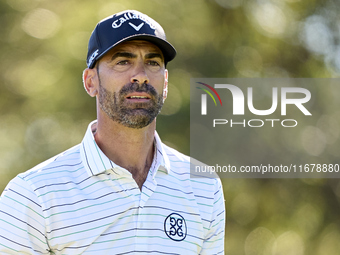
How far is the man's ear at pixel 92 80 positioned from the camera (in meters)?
2.20

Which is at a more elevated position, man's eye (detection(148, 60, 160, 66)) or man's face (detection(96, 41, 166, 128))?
man's eye (detection(148, 60, 160, 66))

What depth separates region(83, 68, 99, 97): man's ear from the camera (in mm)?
2199

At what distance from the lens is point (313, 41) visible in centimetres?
647

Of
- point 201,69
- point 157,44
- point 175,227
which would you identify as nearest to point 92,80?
point 157,44

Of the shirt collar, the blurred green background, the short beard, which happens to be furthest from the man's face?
the blurred green background

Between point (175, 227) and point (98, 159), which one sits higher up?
point (98, 159)

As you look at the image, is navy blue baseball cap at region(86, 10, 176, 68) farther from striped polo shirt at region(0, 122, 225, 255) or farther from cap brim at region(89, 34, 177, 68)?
striped polo shirt at region(0, 122, 225, 255)

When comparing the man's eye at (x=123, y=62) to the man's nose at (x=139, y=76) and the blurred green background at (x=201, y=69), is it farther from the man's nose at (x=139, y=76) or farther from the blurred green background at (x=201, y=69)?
the blurred green background at (x=201, y=69)

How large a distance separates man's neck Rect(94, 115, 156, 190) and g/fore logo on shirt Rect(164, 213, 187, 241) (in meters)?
0.20

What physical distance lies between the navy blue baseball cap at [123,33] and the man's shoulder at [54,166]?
38 cm

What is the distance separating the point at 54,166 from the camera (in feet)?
6.46

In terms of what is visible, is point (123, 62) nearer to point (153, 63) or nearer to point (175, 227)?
point (153, 63)

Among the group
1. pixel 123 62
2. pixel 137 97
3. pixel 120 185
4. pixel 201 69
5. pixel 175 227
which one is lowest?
pixel 175 227

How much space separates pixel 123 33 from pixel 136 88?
216 millimetres
